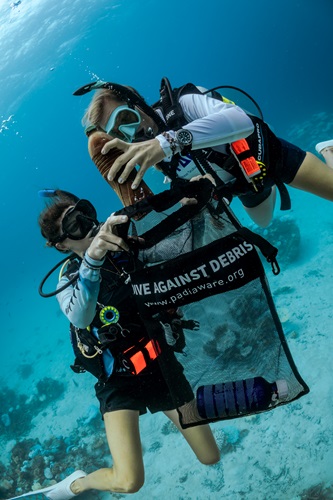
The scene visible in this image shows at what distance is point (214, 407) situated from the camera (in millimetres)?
2406

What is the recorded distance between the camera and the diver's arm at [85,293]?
2361 millimetres

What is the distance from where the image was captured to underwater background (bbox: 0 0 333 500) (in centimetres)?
603

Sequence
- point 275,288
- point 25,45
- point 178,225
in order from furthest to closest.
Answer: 1. point 25,45
2. point 275,288
3. point 178,225

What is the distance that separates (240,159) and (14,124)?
1862 inches

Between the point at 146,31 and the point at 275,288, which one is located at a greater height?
the point at 146,31

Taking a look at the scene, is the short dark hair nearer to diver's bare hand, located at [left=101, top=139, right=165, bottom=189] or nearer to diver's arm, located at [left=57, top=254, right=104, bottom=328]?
diver's arm, located at [left=57, top=254, right=104, bottom=328]

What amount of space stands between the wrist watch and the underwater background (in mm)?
3159

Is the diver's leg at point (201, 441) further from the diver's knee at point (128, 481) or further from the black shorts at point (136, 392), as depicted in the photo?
the diver's knee at point (128, 481)

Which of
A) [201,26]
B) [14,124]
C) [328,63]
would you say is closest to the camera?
[328,63]

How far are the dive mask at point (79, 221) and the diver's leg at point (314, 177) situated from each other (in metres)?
1.88

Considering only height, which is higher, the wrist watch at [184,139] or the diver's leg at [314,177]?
the wrist watch at [184,139]

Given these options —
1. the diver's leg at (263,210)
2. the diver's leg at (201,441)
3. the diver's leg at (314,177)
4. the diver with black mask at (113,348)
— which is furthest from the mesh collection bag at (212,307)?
the diver's leg at (263,210)

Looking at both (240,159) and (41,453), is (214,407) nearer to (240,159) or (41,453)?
(240,159)

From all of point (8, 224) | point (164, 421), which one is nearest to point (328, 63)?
point (164, 421)
